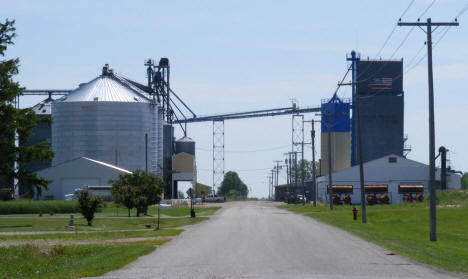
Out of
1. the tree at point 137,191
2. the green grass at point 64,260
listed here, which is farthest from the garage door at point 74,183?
the green grass at point 64,260

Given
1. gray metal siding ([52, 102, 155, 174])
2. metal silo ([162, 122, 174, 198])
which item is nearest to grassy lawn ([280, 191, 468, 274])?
gray metal siding ([52, 102, 155, 174])

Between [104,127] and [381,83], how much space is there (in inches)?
1915

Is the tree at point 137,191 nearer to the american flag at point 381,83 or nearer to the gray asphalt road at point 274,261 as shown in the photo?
the gray asphalt road at point 274,261

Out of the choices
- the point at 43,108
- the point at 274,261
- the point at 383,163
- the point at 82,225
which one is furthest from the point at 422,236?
the point at 43,108

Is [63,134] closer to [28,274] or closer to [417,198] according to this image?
[417,198]

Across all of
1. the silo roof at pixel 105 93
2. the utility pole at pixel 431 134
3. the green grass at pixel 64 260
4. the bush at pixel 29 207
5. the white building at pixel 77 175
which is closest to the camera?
the green grass at pixel 64 260

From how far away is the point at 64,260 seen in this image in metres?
23.6

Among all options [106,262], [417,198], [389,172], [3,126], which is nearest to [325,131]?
[389,172]

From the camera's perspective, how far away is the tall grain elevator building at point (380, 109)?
122m

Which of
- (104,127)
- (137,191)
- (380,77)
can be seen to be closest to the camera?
(137,191)

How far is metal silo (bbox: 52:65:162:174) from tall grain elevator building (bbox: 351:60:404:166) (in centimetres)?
3726

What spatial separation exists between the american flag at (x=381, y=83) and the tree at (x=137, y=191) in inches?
2414

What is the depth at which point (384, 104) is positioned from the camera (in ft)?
401

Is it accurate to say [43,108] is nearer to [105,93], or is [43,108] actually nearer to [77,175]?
[105,93]
